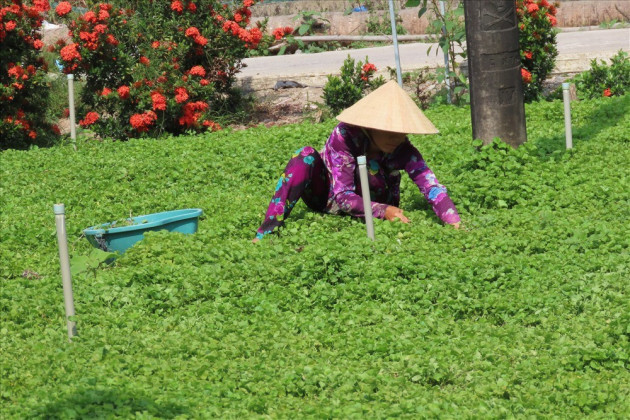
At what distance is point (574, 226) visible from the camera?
274 inches

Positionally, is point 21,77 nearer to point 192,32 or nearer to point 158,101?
point 158,101

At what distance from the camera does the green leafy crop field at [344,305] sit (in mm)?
4688

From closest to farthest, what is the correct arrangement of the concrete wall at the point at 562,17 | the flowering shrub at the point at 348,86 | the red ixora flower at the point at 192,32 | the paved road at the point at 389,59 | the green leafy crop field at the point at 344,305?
the green leafy crop field at the point at 344,305
the red ixora flower at the point at 192,32
the flowering shrub at the point at 348,86
the paved road at the point at 389,59
the concrete wall at the point at 562,17

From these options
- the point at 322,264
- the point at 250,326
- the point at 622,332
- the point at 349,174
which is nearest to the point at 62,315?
the point at 250,326

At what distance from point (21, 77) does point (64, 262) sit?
7672 millimetres

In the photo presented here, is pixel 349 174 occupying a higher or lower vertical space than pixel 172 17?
lower

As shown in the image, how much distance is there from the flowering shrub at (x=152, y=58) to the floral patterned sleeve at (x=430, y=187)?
5.40 m

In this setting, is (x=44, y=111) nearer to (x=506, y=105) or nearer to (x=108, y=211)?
(x=108, y=211)

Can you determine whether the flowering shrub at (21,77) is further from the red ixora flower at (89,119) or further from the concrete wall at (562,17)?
the concrete wall at (562,17)

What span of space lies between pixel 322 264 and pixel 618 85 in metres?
7.04

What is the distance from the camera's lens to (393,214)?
7.33 meters

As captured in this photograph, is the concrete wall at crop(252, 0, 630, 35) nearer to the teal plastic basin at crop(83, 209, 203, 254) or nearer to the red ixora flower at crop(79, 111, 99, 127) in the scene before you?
the red ixora flower at crop(79, 111, 99, 127)

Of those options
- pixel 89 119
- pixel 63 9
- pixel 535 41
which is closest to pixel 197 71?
pixel 89 119

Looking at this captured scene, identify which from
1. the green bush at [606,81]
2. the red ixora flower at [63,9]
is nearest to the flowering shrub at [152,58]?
the red ixora flower at [63,9]
